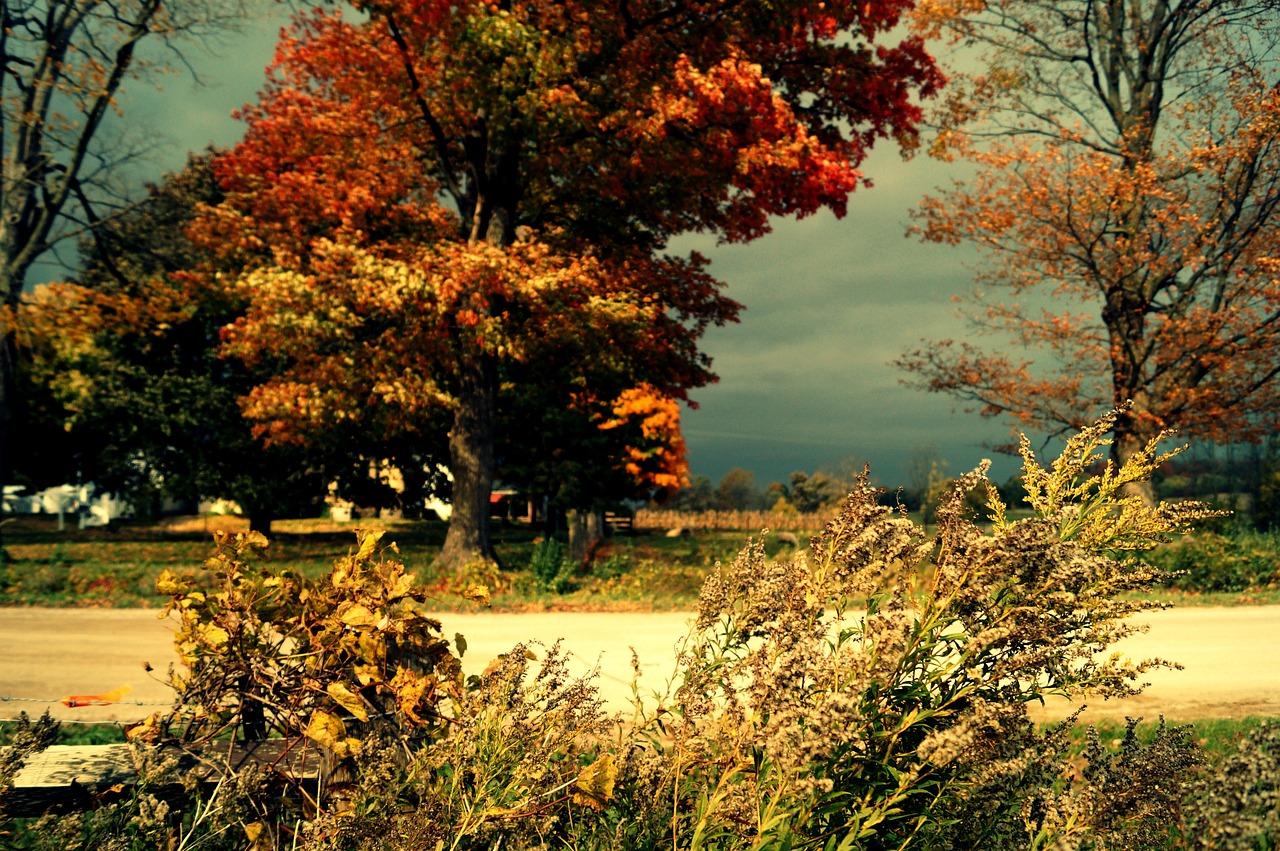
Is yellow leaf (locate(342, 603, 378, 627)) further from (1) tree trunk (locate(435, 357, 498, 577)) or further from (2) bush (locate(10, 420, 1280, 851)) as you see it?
(1) tree trunk (locate(435, 357, 498, 577))

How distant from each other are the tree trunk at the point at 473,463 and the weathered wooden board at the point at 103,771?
12591 millimetres

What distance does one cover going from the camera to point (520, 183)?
56.5ft

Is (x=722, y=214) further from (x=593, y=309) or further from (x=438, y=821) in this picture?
(x=438, y=821)

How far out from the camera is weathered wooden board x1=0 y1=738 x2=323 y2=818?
9.84 ft

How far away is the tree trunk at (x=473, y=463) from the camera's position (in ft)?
52.6

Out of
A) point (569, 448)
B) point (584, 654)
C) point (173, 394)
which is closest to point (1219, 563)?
point (584, 654)

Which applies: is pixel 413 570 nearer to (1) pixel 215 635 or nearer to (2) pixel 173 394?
(2) pixel 173 394

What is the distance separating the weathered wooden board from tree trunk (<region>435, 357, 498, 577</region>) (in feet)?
41.3

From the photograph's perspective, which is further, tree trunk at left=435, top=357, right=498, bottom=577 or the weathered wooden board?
tree trunk at left=435, top=357, right=498, bottom=577

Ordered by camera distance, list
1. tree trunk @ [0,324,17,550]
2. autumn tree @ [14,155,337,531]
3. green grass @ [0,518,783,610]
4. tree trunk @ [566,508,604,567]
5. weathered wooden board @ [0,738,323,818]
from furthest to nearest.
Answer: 1. autumn tree @ [14,155,337,531]
2. tree trunk @ [566,508,604,567]
3. tree trunk @ [0,324,17,550]
4. green grass @ [0,518,783,610]
5. weathered wooden board @ [0,738,323,818]

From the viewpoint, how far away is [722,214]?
17.3 m

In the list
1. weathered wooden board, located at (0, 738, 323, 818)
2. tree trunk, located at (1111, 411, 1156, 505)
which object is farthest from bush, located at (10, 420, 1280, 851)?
tree trunk, located at (1111, 411, 1156, 505)

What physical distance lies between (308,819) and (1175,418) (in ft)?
64.4

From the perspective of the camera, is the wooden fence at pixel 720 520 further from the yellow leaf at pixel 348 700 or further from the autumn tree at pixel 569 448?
the yellow leaf at pixel 348 700
